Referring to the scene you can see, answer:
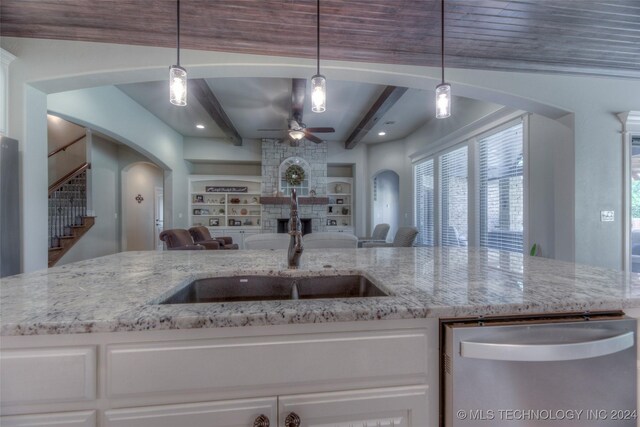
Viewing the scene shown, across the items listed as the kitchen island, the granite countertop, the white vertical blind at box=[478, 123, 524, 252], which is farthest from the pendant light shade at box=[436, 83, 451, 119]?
the white vertical blind at box=[478, 123, 524, 252]

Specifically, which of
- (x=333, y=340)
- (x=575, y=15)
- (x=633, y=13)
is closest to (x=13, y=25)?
(x=333, y=340)

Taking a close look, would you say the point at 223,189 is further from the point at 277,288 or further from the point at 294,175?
the point at 277,288

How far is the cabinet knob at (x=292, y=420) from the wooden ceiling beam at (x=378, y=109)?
379cm

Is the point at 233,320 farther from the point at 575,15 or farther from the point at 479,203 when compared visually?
the point at 479,203

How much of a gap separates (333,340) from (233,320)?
0.27 metres

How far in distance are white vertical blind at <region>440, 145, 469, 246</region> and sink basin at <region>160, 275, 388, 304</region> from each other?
4.17 meters

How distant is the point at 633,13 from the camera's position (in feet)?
6.83

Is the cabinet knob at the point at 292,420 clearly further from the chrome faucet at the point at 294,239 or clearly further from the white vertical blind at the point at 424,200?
the white vertical blind at the point at 424,200

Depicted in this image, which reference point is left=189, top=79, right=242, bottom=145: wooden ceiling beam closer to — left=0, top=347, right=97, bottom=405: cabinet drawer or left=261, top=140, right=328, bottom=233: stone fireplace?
left=261, top=140, right=328, bottom=233: stone fireplace

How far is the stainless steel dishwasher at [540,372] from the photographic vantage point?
773 mm

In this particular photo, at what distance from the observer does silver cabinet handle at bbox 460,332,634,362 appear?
2.49 ft

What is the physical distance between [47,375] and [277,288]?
77 centimetres

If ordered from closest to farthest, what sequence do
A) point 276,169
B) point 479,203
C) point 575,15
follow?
point 575,15
point 479,203
point 276,169

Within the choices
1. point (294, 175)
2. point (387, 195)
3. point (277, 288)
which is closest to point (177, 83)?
point (277, 288)
